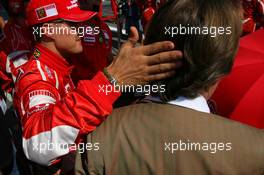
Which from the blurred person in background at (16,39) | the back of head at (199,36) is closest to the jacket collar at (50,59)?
the back of head at (199,36)

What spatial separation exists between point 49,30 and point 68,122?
39.5 inches

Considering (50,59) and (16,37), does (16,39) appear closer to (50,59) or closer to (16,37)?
(16,37)

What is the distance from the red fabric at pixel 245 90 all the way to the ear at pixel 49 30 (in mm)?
994

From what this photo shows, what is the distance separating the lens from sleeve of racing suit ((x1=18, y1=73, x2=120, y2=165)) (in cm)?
133

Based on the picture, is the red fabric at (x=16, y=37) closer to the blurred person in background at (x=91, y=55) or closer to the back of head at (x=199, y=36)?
the blurred person in background at (x=91, y=55)

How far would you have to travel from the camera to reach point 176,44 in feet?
4.08

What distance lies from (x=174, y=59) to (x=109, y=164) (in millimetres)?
372

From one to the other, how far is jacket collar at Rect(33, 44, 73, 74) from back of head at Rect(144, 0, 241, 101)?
1.05 meters

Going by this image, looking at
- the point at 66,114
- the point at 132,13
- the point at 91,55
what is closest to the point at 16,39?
the point at 91,55

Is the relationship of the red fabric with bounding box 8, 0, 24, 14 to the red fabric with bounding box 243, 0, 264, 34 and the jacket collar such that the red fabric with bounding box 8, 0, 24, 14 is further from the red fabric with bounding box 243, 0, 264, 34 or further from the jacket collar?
the red fabric with bounding box 243, 0, 264, 34

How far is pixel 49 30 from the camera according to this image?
2.23 m

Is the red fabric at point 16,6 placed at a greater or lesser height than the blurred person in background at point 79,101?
lesser

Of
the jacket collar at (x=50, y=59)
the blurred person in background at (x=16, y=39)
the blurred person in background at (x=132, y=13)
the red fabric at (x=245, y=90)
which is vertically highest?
the red fabric at (x=245, y=90)

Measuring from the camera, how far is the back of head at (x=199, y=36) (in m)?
1.21
